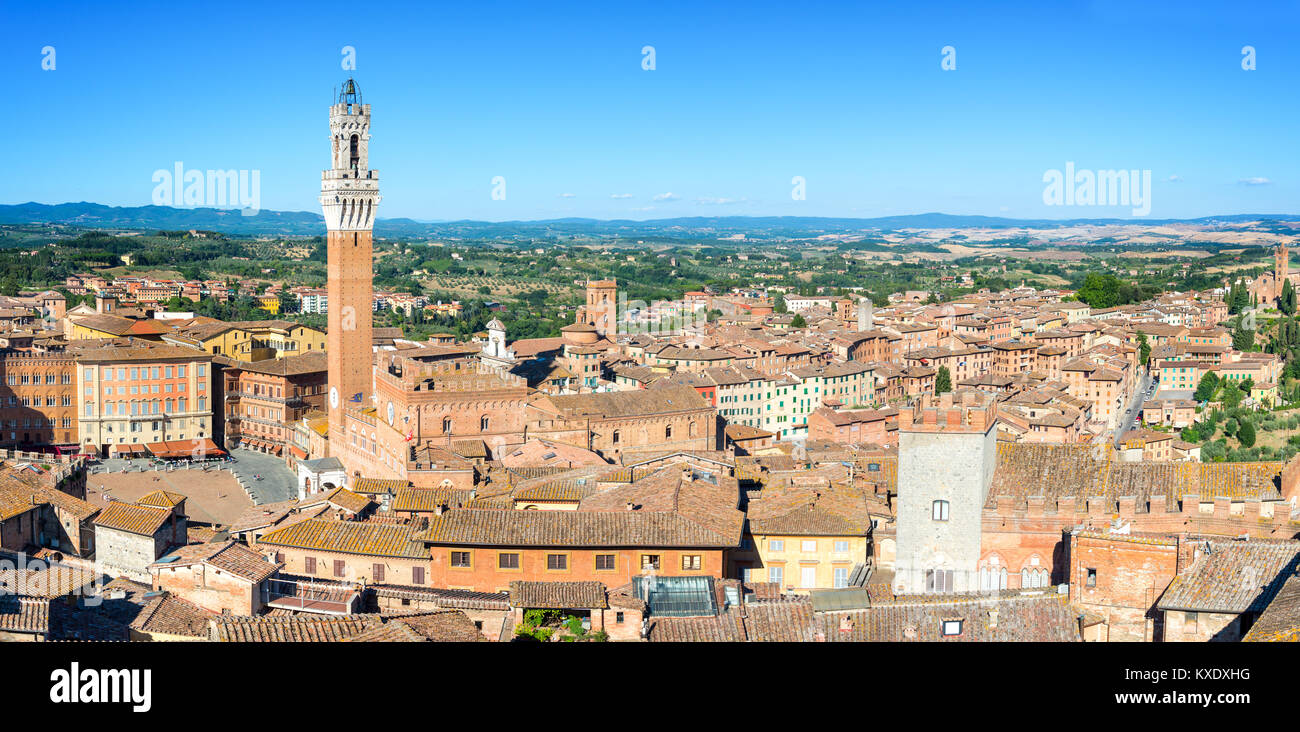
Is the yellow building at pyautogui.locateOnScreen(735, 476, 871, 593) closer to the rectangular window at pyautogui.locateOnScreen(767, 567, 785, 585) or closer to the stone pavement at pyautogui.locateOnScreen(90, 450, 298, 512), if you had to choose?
the rectangular window at pyautogui.locateOnScreen(767, 567, 785, 585)

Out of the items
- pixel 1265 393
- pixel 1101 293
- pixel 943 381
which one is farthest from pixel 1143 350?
pixel 1101 293

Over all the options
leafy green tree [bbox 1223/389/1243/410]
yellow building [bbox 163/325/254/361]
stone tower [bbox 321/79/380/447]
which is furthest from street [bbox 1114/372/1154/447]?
yellow building [bbox 163/325/254/361]

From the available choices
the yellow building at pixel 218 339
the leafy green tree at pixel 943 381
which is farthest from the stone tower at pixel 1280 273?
the yellow building at pixel 218 339

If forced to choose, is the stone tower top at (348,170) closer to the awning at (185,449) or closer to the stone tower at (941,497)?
the awning at (185,449)

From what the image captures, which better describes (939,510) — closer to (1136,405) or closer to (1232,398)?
(1232,398)

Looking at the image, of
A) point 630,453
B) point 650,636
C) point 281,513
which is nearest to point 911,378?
point 630,453
